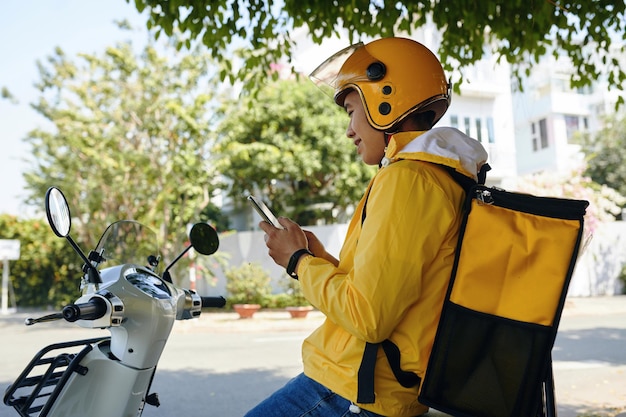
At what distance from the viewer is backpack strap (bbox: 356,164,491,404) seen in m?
1.46

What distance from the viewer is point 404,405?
5.04 ft

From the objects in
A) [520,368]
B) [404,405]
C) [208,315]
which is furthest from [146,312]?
[208,315]

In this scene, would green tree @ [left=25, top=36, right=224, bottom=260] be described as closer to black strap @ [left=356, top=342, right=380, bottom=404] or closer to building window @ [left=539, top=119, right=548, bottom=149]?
black strap @ [left=356, top=342, right=380, bottom=404]

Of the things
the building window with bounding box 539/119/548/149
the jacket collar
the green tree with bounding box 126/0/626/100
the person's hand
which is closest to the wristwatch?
the person's hand

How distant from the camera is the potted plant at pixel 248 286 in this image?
15.6m

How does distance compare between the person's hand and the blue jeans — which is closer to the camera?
the blue jeans

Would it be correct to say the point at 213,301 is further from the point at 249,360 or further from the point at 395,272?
the point at 249,360

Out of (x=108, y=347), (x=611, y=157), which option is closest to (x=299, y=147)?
(x=611, y=157)

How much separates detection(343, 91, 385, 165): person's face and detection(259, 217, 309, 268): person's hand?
277 mm

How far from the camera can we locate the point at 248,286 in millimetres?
15641

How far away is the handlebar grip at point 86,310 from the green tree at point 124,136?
1284 cm

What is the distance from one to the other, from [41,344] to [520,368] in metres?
10.1

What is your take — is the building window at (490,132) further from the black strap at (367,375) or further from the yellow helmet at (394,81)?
the black strap at (367,375)

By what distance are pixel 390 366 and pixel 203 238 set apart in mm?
968
